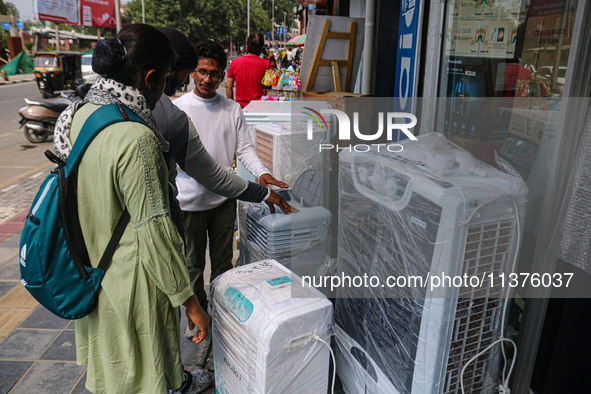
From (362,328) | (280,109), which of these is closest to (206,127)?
(280,109)

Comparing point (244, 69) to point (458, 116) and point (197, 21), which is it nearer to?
point (458, 116)

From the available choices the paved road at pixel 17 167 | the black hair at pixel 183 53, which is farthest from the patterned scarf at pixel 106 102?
the paved road at pixel 17 167

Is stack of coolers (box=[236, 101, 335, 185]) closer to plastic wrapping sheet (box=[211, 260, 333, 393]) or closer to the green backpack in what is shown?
plastic wrapping sheet (box=[211, 260, 333, 393])

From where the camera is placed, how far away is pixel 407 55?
3461mm

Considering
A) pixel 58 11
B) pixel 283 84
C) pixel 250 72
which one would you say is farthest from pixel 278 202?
pixel 58 11

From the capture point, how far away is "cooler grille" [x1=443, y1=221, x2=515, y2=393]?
4.83 ft

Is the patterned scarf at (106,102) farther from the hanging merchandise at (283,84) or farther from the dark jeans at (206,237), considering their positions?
the hanging merchandise at (283,84)

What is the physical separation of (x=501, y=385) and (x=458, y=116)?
1851 mm

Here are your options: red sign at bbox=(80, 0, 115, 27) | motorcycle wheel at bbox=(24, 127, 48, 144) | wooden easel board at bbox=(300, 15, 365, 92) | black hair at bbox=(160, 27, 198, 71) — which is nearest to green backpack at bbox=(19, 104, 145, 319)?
black hair at bbox=(160, 27, 198, 71)

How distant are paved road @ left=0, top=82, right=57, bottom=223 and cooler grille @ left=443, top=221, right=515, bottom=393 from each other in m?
5.53

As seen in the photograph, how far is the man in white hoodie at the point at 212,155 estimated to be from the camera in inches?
101

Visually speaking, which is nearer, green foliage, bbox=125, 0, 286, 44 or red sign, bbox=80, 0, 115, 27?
red sign, bbox=80, 0, 115, 27

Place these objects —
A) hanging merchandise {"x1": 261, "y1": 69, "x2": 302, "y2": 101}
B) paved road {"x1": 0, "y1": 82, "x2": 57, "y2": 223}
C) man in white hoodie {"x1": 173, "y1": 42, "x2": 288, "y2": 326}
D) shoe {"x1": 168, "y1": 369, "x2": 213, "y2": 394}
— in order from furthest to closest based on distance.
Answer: paved road {"x1": 0, "y1": 82, "x2": 57, "y2": 223} < hanging merchandise {"x1": 261, "y1": 69, "x2": 302, "y2": 101} < man in white hoodie {"x1": 173, "y1": 42, "x2": 288, "y2": 326} < shoe {"x1": 168, "y1": 369, "x2": 213, "y2": 394}

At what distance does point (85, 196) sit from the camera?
1515mm
